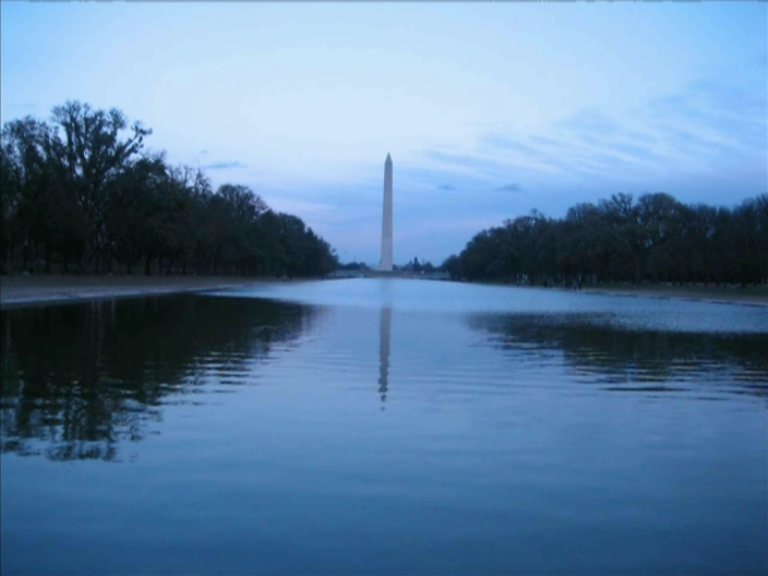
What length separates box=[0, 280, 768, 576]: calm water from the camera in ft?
18.1

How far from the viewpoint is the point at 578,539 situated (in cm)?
585

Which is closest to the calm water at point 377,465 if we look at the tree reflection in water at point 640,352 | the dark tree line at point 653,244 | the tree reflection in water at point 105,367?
the tree reflection in water at point 105,367

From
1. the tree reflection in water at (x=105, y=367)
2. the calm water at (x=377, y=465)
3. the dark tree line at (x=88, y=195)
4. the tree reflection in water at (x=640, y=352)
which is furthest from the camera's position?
the dark tree line at (x=88, y=195)

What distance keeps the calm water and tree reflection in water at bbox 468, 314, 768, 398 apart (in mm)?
173

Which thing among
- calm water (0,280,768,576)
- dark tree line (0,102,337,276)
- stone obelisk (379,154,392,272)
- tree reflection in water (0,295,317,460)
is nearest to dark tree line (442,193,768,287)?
stone obelisk (379,154,392,272)

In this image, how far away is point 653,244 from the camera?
319 feet

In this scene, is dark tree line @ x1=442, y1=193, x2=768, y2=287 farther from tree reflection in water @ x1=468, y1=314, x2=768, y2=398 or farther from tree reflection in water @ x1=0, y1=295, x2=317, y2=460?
tree reflection in water @ x1=0, y1=295, x2=317, y2=460

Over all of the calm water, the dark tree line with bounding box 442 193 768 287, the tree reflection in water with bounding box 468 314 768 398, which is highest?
the dark tree line with bounding box 442 193 768 287

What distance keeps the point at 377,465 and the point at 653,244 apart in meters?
94.5

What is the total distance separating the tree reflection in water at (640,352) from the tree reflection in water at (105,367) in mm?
5821

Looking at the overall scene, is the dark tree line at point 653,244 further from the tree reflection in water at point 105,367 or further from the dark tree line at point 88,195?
the tree reflection in water at point 105,367

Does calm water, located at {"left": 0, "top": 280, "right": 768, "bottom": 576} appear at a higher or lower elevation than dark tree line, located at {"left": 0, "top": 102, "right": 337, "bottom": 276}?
lower

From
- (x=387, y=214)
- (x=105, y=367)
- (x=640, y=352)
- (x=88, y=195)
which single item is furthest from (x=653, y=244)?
(x=105, y=367)

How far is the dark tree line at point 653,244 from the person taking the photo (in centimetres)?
7338
